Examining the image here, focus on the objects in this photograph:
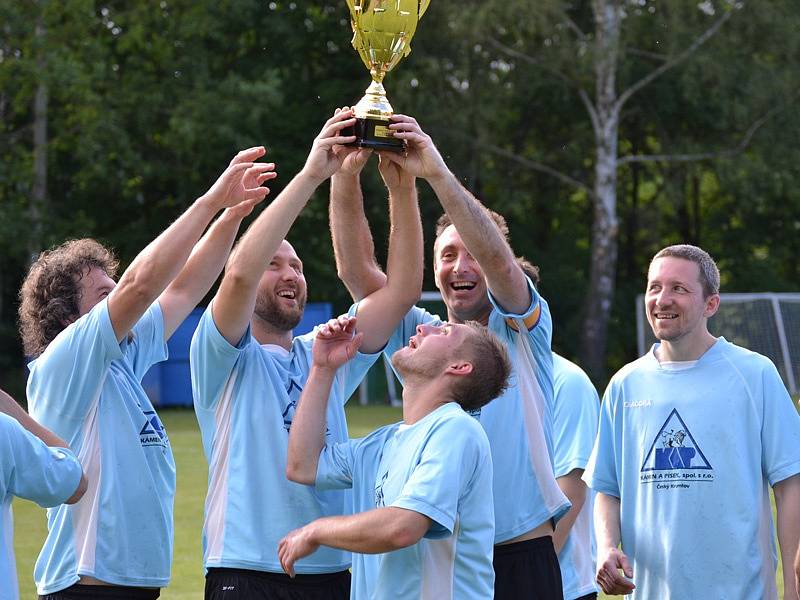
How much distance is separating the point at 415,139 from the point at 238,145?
85.0 ft

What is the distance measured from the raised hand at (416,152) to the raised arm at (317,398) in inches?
24.3

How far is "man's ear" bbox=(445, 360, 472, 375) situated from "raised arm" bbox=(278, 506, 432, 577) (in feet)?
1.75

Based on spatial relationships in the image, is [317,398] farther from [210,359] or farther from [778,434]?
[778,434]

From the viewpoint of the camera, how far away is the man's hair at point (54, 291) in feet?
17.0

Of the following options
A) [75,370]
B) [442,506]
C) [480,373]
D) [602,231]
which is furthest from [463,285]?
[602,231]

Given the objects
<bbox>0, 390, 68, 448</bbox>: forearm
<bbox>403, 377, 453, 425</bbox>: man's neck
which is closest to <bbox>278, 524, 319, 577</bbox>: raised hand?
<bbox>403, 377, 453, 425</bbox>: man's neck

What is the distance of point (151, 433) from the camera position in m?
5.04

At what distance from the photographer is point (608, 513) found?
5.36m

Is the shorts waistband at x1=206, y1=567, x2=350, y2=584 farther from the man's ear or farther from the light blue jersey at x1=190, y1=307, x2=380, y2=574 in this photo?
the man's ear

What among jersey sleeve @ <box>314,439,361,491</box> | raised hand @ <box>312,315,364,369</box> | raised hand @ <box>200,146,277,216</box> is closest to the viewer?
jersey sleeve @ <box>314,439,361,491</box>

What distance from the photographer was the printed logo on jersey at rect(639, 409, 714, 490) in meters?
5.09

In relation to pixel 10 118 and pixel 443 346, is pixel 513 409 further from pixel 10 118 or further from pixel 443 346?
pixel 10 118

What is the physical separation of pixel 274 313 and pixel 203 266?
379mm

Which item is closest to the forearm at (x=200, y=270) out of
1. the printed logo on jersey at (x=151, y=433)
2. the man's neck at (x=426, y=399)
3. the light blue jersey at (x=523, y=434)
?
the printed logo on jersey at (x=151, y=433)
